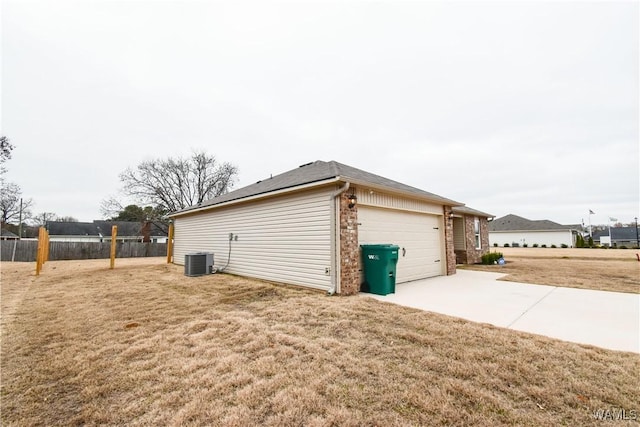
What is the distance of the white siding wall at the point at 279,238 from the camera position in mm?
6457

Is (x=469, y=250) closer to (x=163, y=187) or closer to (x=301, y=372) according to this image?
(x=301, y=372)

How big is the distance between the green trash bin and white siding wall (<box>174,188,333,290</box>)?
3.45 feet

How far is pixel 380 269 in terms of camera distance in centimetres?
625

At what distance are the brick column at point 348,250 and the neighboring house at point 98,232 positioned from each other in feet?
105

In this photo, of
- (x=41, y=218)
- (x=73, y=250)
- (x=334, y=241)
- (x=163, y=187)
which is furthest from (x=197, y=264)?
(x=41, y=218)

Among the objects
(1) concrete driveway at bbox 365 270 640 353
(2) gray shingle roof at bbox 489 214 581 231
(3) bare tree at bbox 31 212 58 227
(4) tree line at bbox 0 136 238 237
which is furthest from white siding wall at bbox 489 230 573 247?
(3) bare tree at bbox 31 212 58 227

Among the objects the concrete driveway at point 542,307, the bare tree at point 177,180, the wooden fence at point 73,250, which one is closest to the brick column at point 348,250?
the concrete driveway at point 542,307

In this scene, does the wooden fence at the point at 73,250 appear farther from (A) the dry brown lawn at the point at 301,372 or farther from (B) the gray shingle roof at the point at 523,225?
(B) the gray shingle roof at the point at 523,225

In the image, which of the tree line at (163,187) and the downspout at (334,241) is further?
the tree line at (163,187)

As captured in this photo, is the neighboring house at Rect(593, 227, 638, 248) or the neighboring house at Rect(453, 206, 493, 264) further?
the neighboring house at Rect(593, 227, 638, 248)

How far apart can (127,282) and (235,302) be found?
515cm

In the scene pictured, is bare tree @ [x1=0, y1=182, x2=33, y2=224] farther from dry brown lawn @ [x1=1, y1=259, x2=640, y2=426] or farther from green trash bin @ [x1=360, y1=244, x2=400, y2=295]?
green trash bin @ [x1=360, y1=244, x2=400, y2=295]

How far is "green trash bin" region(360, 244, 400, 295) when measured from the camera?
619cm

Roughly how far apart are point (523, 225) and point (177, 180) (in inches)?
1857
